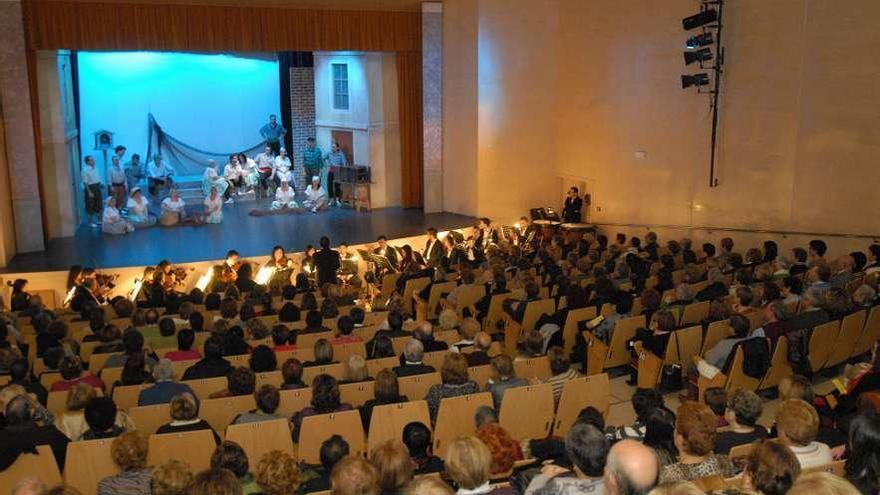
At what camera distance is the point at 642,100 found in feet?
47.8

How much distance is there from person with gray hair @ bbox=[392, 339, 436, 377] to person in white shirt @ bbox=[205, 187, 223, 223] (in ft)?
34.0

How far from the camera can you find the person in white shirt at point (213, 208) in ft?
52.6

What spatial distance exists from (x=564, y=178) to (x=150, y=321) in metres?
9.95

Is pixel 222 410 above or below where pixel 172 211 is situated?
below

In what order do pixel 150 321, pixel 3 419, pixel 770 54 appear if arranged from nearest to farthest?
1. pixel 3 419
2. pixel 150 321
3. pixel 770 54

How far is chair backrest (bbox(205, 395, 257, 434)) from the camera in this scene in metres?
5.84

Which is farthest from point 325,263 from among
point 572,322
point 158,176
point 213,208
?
point 158,176

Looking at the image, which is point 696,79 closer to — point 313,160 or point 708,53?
point 708,53

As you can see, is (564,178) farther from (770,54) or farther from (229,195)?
(229,195)

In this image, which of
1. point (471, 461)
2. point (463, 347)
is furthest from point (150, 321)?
point (471, 461)

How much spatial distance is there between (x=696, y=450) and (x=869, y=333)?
180 inches

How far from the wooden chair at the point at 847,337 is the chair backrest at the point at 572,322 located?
224 cm

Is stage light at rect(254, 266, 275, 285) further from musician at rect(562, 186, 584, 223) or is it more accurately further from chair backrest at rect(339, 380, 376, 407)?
chair backrest at rect(339, 380, 376, 407)

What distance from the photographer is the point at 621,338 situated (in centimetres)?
811
